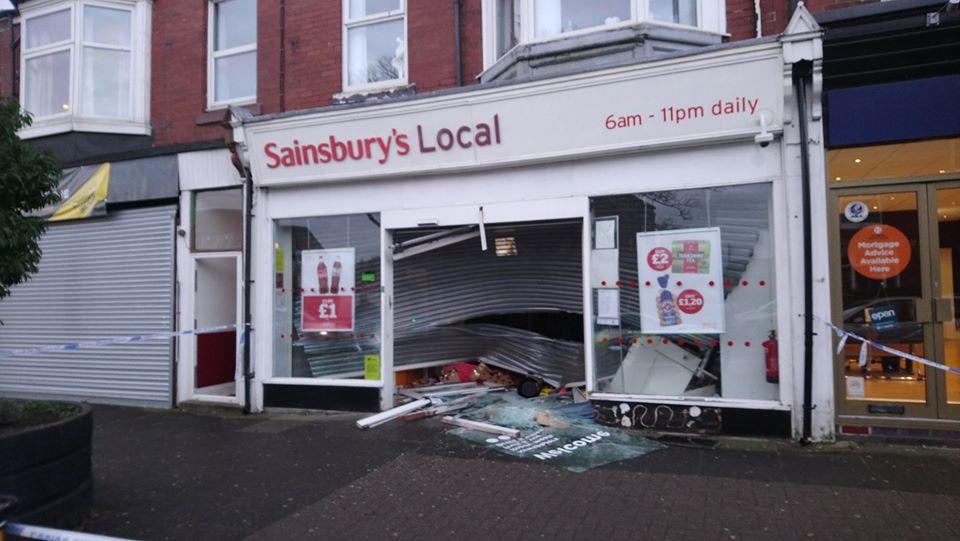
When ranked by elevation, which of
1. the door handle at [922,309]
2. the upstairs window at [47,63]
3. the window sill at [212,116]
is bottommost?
the door handle at [922,309]

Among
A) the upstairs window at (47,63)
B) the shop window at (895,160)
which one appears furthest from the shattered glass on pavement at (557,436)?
the upstairs window at (47,63)

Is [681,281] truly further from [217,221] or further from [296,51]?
[217,221]

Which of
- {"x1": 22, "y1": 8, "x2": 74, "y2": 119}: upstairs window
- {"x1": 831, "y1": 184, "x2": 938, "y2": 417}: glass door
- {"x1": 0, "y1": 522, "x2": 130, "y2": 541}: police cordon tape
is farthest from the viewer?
{"x1": 22, "y1": 8, "x2": 74, "y2": 119}: upstairs window

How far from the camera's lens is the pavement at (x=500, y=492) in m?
4.23

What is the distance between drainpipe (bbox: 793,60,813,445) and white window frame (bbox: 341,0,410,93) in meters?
4.77

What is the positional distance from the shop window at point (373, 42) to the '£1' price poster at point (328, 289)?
240 cm

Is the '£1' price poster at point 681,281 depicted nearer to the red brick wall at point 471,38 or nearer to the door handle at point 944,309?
the door handle at point 944,309

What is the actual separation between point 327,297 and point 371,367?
1.14m

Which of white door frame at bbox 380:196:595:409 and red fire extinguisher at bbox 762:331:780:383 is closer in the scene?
red fire extinguisher at bbox 762:331:780:383

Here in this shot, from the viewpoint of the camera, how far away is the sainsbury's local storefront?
6230 mm

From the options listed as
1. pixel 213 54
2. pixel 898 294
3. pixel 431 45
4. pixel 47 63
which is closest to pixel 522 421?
pixel 898 294

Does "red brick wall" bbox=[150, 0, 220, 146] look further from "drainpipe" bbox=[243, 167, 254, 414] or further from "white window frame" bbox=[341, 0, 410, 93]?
"white window frame" bbox=[341, 0, 410, 93]

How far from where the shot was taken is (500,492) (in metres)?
4.94

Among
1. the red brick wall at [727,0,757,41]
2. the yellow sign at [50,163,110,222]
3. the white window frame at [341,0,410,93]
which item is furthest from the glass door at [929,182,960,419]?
the yellow sign at [50,163,110,222]
